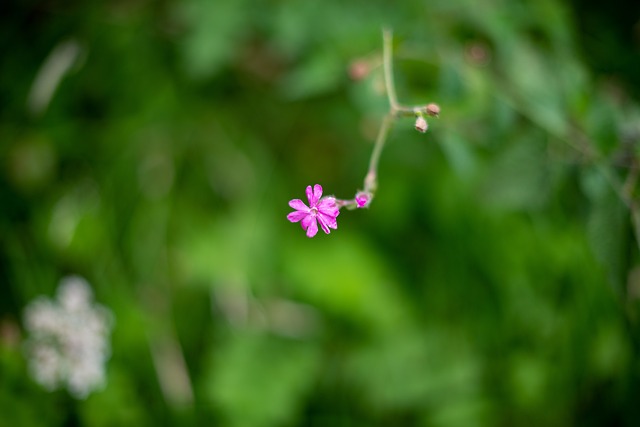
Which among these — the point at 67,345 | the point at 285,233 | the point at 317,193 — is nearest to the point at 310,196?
the point at 317,193

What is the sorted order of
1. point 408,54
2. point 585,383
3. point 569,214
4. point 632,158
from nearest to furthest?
point 632,158 < point 408,54 < point 569,214 < point 585,383

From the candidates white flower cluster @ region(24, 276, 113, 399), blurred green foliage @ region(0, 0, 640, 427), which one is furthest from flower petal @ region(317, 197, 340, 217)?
white flower cluster @ region(24, 276, 113, 399)

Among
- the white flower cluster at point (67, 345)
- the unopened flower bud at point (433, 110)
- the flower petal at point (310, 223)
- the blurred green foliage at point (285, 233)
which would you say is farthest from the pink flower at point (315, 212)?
the white flower cluster at point (67, 345)

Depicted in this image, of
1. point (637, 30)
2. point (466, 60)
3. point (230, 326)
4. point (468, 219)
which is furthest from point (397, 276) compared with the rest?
point (637, 30)

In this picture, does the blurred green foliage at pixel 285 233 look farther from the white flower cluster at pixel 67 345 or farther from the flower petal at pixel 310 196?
the flower petal at pixel 310 196

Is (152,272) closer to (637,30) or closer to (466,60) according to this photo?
(466,60)
